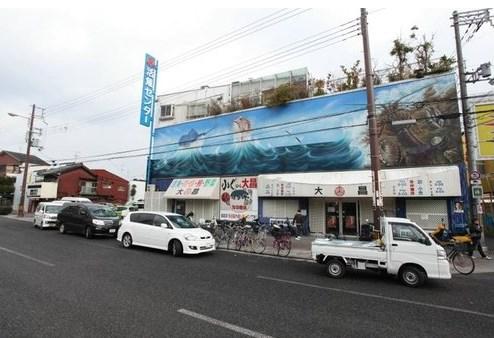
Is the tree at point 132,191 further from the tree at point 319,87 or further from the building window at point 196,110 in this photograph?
the tree at point 319,87

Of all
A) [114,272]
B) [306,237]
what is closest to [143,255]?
[114,272]

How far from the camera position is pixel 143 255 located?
11.1 meters

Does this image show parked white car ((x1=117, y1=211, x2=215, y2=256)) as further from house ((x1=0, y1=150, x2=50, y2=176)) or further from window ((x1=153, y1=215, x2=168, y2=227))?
house ((x1=0, y1=150, x2=50, y2=176))

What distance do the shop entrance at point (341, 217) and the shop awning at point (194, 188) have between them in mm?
8023

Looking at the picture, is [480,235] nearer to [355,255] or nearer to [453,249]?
[453,249]

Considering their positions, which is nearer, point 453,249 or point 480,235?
point 453,249

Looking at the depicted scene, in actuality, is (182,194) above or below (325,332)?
above

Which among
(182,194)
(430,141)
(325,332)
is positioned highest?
(430,141)

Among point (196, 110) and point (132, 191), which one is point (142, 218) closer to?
point (196, 110)

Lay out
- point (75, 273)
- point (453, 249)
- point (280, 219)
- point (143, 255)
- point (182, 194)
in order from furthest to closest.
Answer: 1. point (182, 194)
2. point (280, 219)
3. point (143, 255)
4. point (453, 249)
5. point (75, 273)

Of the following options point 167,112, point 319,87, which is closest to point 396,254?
point 319,87

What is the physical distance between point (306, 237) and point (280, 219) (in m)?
2.15

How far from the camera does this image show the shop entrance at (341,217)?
56.3 feet

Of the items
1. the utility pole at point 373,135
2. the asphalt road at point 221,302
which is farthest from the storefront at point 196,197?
the utility pole at point 373,135
